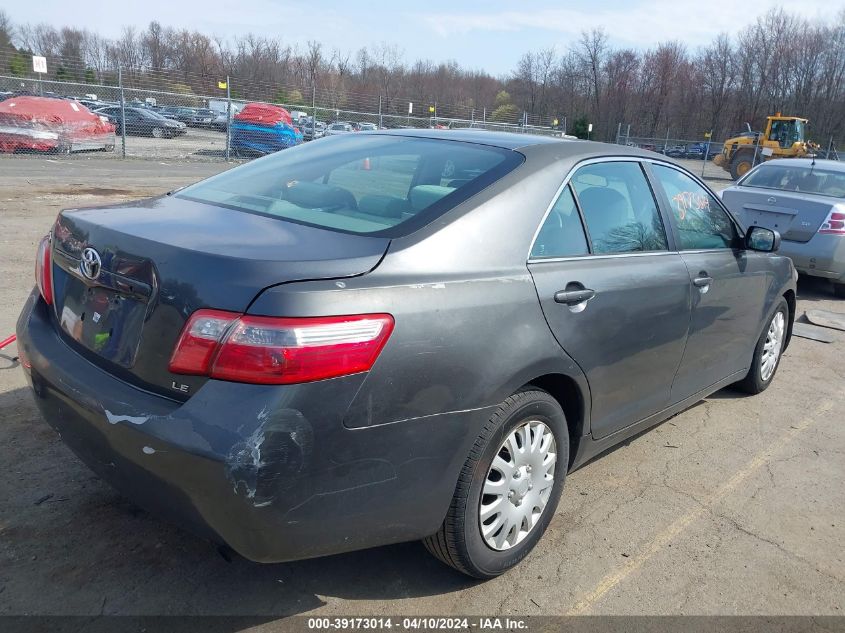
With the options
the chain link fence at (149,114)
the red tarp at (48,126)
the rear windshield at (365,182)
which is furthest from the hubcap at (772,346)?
the red tarp at (48,126)

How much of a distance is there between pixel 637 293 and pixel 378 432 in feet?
5.12

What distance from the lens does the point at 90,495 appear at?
3.06m

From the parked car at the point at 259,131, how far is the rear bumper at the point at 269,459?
2193 cm

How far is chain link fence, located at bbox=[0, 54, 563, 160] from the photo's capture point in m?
19.5

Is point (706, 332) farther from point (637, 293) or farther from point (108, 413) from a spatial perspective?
point (108, 413)

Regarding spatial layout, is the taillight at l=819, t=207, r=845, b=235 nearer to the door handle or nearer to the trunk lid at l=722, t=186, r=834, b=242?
the trunk lid at l=722, t=186, r=834, b=242

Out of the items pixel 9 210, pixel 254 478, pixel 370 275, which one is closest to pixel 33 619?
pixel 254 478

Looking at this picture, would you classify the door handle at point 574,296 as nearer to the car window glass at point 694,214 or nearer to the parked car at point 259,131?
the car window glass at point 694,214

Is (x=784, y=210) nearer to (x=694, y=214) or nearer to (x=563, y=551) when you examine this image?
(x=694, y=214)

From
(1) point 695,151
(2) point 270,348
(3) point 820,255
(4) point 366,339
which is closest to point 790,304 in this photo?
(3) point 820,255

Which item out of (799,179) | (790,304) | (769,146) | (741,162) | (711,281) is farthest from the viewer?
(741,162)

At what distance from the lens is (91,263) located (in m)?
2.38

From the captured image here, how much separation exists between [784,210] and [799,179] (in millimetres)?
886

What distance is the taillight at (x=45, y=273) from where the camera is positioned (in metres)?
2.75
